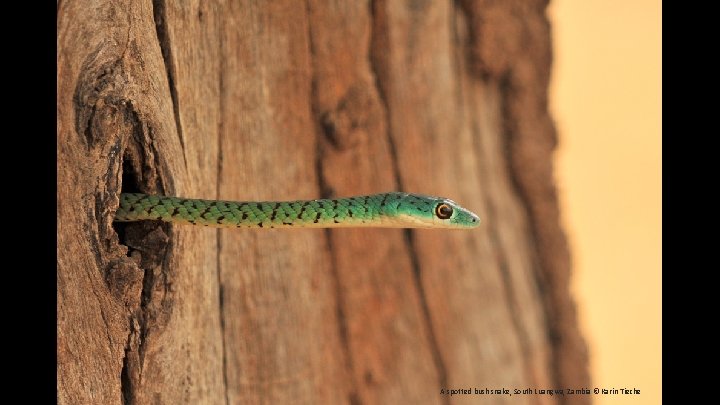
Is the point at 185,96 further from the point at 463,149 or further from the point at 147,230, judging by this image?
the point at 463,149

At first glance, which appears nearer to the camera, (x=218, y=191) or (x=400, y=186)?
(x=218, y=191)

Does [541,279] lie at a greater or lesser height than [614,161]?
lesser

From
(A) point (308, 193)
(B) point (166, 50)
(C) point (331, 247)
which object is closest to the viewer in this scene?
(B) point (166, 50)

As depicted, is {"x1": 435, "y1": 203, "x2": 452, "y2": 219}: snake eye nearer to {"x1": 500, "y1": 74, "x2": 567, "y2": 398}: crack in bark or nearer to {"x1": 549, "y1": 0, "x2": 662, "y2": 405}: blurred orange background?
{"x1": 500, "y1": 74, "x2": 567, "y2": 398}: crack in bark

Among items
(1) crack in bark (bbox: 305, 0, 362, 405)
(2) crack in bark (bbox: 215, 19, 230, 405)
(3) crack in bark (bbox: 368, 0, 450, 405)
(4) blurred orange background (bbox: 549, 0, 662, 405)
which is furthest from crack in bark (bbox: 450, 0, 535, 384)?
(4) blurred orange background (bbox: 549, 0, 662, 405)

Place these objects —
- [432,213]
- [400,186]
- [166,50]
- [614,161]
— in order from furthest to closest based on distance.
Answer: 1. [614,161]
2. [400,186]
3. [432,213]
4. [166,50]

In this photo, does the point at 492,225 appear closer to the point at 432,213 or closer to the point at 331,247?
the point at 331,247

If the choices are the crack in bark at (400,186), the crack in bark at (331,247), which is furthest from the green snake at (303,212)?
the crack in bark at (400,186)

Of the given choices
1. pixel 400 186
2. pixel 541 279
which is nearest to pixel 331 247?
pixel 400 186
